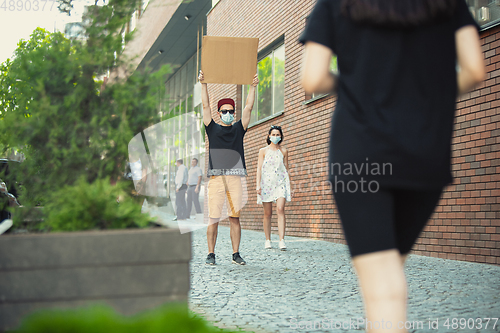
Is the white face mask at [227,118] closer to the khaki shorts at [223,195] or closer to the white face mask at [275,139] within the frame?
the khaki shorts at [223,195]

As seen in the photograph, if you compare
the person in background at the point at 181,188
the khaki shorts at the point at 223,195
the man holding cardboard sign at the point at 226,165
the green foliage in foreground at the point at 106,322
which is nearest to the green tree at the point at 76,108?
the green foliage in foreground at the point at 106,322

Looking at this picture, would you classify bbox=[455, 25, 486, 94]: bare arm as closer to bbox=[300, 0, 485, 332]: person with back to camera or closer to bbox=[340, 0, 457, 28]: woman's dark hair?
bbox=[300, 0, 485, 332]: person with back to camera

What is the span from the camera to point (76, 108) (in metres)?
2.62

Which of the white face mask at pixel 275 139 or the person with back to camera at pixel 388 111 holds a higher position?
the white face mask at pixel 275 139

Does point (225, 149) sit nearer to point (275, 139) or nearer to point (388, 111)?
point (275, 139)

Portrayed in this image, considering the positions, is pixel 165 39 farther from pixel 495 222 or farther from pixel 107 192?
pixel 107 192

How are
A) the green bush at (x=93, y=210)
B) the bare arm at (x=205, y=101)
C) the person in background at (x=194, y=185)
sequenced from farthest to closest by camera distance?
the person in background at (x=194, y=185), the bare arm at (x=205, y=101), the green bush at (x=93, y=210)

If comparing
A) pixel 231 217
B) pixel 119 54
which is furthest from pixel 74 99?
pixel 231 217

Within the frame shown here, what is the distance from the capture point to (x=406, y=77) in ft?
5.63

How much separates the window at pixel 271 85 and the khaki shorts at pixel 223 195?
6508 mm

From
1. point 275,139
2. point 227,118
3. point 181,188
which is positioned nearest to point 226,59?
point 227,118

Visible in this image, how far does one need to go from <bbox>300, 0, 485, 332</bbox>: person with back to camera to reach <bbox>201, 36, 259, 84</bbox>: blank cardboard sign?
3.98 meters

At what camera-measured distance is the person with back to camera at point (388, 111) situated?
1.67 metres

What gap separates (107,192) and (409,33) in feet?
4.75
